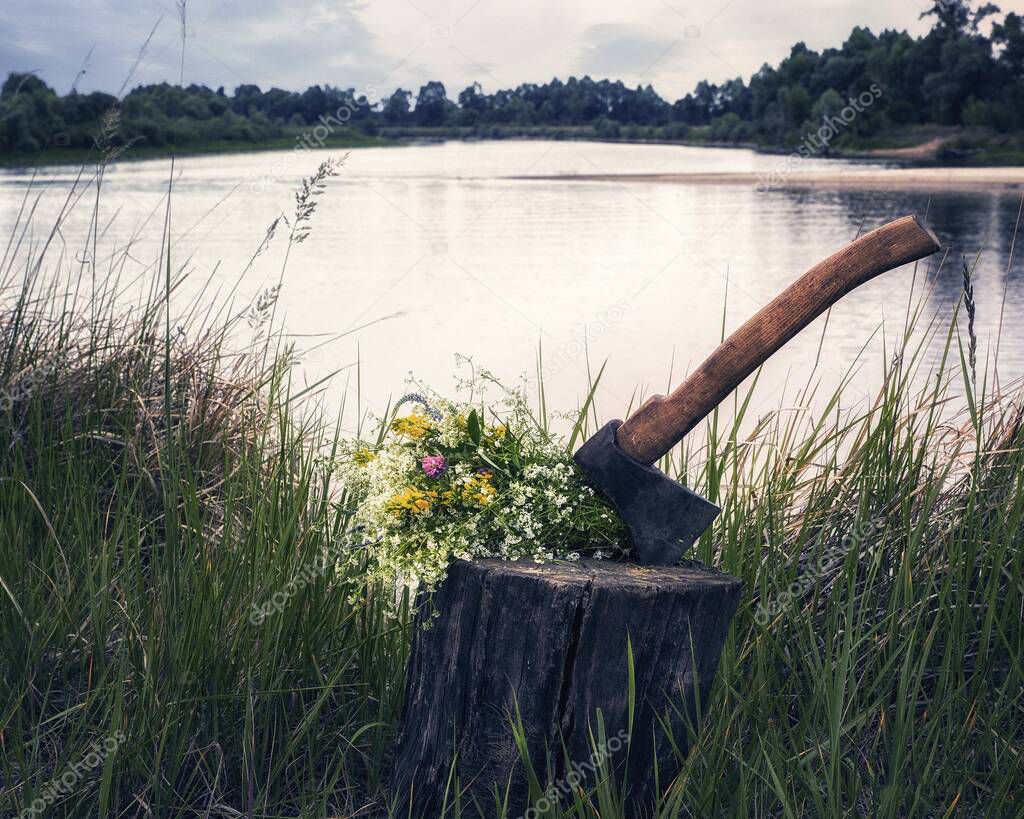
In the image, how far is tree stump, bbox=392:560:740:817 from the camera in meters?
2.40

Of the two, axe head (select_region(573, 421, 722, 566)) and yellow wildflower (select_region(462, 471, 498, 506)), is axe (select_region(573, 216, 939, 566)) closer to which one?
axe head (select_region(573, 421, 722, 566))

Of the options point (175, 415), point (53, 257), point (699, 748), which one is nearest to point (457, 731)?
point (699, 748)

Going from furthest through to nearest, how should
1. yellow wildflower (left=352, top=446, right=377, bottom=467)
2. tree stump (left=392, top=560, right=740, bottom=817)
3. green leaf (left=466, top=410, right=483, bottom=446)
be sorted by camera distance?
yellow wildflower (left=352, top=446, right=377, bottom=467)
green leaf (left=466, top=410, right=483, bottom=446)
tree stump (left=392, top=560, right=740, bottom=817)

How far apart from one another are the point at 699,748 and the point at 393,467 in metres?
1.17

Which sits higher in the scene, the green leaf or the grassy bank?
the green leaf

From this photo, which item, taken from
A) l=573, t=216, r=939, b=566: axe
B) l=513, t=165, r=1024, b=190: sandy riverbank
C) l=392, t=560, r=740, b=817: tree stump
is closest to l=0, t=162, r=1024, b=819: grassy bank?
l=392, t=560, r=740, b=817: tree stump

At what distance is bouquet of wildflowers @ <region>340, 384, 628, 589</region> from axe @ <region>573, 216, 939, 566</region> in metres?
0.15

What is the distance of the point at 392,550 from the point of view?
2.64 metres

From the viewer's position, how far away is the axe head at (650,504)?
2568 mm

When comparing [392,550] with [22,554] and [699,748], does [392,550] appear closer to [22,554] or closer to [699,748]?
[699,748]

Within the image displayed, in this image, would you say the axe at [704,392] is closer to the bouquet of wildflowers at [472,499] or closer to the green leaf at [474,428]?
the bouquet of wildflowers at [472,499]

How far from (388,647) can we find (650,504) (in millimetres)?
1114

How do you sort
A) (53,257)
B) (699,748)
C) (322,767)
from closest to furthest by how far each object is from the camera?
1. (699,748)
2. (322,767)
3. (53,257)

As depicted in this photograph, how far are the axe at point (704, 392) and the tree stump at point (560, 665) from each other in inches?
5.1
